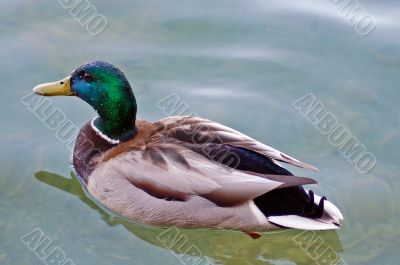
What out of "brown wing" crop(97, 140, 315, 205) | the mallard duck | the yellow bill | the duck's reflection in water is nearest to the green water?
the duck's reflection in water

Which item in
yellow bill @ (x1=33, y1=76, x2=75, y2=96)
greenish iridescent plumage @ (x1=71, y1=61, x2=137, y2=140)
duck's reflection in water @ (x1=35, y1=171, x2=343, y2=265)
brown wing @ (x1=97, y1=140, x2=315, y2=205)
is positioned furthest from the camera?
yellow bill @ (x1=33, y1=76, x2=75, y2=96)

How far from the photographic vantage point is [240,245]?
639 centimetres

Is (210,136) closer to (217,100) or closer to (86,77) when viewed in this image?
(86,77)

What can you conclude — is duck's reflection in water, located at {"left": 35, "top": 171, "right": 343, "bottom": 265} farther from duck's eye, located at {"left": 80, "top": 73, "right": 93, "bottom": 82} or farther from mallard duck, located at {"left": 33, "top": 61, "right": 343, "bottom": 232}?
duck's eye, located at {"left": 80, "top": 73, "right": 93, "bottom": 82}

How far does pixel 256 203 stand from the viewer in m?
6.17

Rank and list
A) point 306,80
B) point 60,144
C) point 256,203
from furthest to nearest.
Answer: point 306,80, point 60,144, point 256,203

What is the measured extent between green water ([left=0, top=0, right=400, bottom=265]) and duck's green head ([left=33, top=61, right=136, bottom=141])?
0.56 m

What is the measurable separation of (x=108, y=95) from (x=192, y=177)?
0.98m

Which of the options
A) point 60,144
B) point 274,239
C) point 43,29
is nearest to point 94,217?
point 60,144

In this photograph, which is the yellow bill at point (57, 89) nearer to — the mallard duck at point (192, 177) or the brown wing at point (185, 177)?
the mallard duck at point (192, 177)

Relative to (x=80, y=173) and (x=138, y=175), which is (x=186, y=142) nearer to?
(x=138, y=175)

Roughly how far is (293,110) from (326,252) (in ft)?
5.53

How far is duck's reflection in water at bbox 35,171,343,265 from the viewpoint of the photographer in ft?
20.6

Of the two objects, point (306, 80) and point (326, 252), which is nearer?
point (326, 252)
